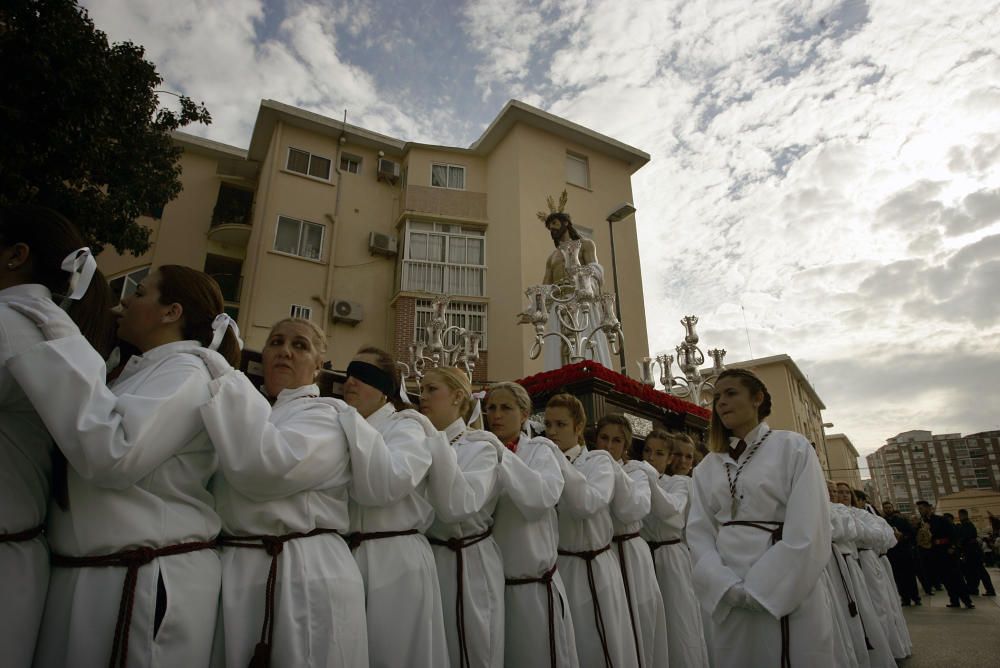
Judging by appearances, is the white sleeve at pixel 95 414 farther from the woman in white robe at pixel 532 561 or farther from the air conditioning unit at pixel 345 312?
the air conditioning unit at pixel 345 312

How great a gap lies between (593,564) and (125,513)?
2.82 m

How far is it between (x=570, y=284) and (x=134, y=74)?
22.4 feet

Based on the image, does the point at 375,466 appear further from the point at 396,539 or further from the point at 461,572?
the point at 461,572

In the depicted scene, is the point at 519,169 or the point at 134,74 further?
the point at 519,169

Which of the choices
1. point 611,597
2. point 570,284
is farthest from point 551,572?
point 570,284

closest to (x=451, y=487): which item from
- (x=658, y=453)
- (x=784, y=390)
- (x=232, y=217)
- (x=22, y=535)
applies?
(x=22, y=535)

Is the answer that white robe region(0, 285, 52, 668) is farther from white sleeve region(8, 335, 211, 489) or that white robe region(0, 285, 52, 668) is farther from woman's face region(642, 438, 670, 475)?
woman's face region(642, 438, 670, 475)

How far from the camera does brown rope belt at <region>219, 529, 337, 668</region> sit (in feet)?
5.90

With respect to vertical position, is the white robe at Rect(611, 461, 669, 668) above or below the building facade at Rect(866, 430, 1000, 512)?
below

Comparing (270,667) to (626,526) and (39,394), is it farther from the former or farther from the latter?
(626,526)

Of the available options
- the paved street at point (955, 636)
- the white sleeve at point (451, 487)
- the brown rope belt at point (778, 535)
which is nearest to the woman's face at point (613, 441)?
A: the brown rope belt at point (778, 535)

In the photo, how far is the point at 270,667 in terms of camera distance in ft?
6.18

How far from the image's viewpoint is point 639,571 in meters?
4.19

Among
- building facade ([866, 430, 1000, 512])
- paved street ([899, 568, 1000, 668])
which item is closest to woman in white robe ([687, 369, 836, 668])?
paved street ([899, 568, 1000, 668])
